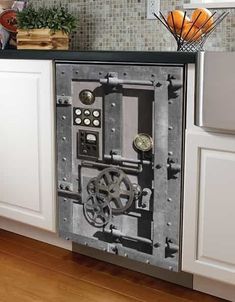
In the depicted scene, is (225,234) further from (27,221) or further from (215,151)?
(27,221)

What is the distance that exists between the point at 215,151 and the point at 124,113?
0.38 m

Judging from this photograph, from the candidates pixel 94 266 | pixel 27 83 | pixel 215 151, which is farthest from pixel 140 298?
pixel 27 83

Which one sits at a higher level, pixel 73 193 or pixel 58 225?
pixel 73 193

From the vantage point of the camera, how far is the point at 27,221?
2.36 meters

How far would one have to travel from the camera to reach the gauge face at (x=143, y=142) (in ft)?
6.22

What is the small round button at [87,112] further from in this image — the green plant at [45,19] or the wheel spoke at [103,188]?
the green plant at [45,19]

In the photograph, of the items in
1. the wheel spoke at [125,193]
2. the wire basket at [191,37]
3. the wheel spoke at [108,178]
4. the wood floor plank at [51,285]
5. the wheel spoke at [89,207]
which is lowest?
the wood floor plank at [51,285]

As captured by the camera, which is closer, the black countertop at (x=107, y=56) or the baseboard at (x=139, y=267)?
the black countertop at (x=107, y=56)

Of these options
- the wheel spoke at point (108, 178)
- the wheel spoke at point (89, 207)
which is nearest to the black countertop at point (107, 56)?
the wheel spoke at point (108, 178)

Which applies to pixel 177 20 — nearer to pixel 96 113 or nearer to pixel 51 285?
pixel 96 113

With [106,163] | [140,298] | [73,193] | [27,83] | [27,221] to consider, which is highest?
[27,83]

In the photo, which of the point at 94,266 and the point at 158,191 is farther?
the point at 94,266

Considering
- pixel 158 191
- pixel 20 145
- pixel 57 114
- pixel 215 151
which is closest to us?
pixel 215 151

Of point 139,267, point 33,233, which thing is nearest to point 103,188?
point 139,267
